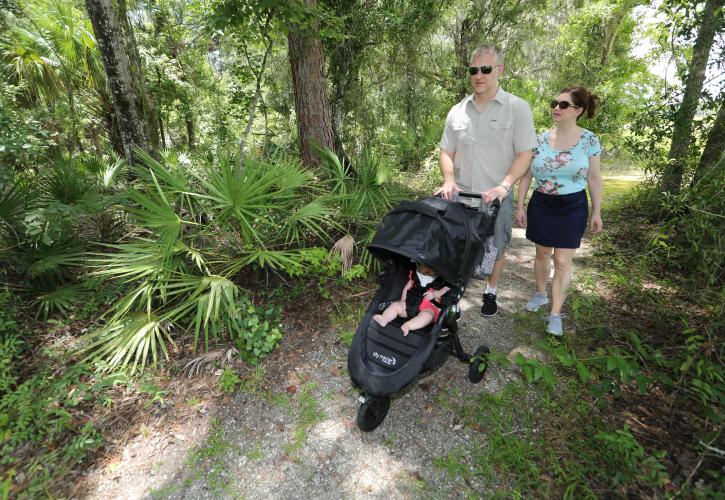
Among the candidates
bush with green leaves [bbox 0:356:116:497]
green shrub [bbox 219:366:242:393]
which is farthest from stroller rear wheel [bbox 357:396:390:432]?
bush with green leaves [bbox 0:356:116:497]

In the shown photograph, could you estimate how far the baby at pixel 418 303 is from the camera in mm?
2490

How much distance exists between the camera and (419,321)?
2471 millimetres

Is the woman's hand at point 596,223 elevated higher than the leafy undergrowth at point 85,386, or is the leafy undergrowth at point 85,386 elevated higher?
the woman's hand at point 596,223

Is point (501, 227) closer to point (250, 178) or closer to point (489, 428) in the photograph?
point (489, 428)

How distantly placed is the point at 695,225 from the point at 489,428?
→ 235 centimetres

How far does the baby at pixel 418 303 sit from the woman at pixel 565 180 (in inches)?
49.2

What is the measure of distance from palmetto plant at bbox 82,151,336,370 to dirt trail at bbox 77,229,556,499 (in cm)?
75

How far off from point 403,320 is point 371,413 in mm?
717

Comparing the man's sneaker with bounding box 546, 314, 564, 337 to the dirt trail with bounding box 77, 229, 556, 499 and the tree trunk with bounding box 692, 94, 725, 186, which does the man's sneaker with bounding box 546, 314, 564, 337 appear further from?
the tree trunk with bounding box 692, 94, 725, 186

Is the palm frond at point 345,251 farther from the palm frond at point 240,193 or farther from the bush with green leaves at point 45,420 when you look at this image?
the bush with green leaves at point 45,420

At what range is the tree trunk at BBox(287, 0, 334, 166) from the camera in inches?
192

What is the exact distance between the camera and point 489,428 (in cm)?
253

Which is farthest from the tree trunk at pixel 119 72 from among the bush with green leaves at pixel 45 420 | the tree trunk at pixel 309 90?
the bush with green leaves at pixel 45 420

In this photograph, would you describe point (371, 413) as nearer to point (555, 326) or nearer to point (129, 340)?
point (555, 326)
